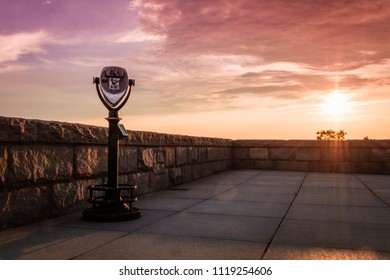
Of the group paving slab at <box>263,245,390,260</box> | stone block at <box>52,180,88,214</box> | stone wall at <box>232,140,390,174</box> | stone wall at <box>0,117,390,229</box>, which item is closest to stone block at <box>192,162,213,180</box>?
stone wall at <box>0,117,390,229</box>

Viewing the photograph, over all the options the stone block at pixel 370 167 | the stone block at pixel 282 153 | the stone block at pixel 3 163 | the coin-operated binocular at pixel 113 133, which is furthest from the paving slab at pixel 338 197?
the stone block at pixel 282 153

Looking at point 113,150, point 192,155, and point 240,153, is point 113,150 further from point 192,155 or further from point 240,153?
point 240,153

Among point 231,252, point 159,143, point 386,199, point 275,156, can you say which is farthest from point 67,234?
point 275,156

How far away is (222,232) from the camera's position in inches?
138

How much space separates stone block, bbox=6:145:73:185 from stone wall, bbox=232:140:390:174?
329 inches

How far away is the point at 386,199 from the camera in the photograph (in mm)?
5730

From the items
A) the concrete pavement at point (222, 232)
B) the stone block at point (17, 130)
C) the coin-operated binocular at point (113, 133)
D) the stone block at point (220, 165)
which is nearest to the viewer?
the concrete pavement at point (222, 232)

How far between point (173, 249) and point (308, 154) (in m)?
9.40

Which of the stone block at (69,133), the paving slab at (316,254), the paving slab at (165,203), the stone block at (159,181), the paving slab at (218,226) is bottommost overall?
the paving slab at (316,254)

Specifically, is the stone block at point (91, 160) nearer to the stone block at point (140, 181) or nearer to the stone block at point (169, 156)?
the stone block at point (140, 181)

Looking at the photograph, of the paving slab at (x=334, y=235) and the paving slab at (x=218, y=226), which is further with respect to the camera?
the paving slab at (x=218, y=226)

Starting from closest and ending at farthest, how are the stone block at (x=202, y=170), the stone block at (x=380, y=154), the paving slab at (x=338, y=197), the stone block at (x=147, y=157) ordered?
the paving slab at (x=338, y=197) < the stone block at (x=147, y=157) < the stone block at (x=202, y=170) < the stone block at (x=380, y=154)

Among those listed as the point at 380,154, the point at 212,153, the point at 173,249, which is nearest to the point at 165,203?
the point at 173,249

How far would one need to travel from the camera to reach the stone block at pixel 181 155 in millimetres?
7609
